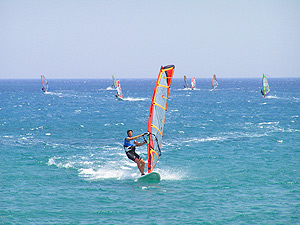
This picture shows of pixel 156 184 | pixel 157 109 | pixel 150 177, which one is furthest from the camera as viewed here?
pixel 150 177

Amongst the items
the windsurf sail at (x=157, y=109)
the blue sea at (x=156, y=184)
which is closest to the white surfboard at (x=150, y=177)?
the blue sea at (x=156, y=184)

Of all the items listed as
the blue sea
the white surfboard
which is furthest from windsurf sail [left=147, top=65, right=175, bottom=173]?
the blue sea

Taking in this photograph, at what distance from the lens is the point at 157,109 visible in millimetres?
16500

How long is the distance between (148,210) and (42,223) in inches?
156

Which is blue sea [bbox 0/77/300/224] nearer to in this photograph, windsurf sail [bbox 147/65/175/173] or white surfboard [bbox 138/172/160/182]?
white surfboard [bbox 138/172/160/182]

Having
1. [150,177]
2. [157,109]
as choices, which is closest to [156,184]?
[150,177]

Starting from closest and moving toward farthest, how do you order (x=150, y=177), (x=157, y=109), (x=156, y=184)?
1. (x=157, y=109)
2. (x=156, y=184)
3. (x=150, y=177)

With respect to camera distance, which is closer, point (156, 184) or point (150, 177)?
point (156, 184)

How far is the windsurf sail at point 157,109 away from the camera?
15.8 m

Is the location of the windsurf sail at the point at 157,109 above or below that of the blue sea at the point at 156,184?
above

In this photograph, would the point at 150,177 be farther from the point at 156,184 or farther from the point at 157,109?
the point at 157,109

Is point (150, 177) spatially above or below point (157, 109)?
below

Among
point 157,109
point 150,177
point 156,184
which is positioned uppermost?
point 157,109

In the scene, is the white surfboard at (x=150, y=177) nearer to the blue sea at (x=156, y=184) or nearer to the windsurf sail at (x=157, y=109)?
the blue sea at (x=156, y=184)
